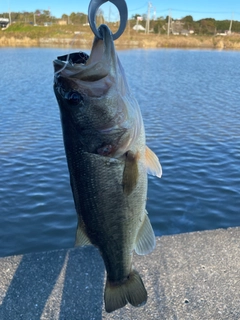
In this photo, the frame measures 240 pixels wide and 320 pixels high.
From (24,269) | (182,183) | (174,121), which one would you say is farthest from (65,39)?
(24,269)

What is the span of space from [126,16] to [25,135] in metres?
11.0

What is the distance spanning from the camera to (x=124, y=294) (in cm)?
240

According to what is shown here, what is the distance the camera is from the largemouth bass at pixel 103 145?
1890 millimetres

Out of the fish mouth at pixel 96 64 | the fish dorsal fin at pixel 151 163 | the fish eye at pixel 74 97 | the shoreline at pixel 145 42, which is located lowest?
the shoreline at pixel 145 42

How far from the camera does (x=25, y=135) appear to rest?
12344 millimetres

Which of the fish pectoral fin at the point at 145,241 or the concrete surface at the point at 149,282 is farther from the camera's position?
the concrete surface at the point at 149,282

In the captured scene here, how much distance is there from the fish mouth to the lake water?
5085 millimetres

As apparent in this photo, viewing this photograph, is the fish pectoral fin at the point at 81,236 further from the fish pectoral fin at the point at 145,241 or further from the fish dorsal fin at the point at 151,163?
the fish dorsal fin at the point at 151,163

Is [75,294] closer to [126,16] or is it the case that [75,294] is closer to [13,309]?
[13,309]

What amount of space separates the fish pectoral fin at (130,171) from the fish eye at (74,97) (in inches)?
16.0

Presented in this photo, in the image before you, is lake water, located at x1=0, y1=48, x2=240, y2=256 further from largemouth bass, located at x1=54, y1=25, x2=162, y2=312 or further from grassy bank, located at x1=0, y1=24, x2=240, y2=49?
grassy bank, located at x1=0, y1=24, x2=240, y2=49

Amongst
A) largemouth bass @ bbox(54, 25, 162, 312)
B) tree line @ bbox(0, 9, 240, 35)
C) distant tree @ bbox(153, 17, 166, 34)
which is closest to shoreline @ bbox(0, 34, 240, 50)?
tree line @ bbox(0, 9, 240, 35)

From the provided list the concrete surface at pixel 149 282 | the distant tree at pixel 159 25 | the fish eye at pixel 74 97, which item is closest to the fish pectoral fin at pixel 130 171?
the fish eye at pixel 74 97

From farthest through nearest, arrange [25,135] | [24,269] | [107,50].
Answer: [25,135]
[24,269]
[107,50]
